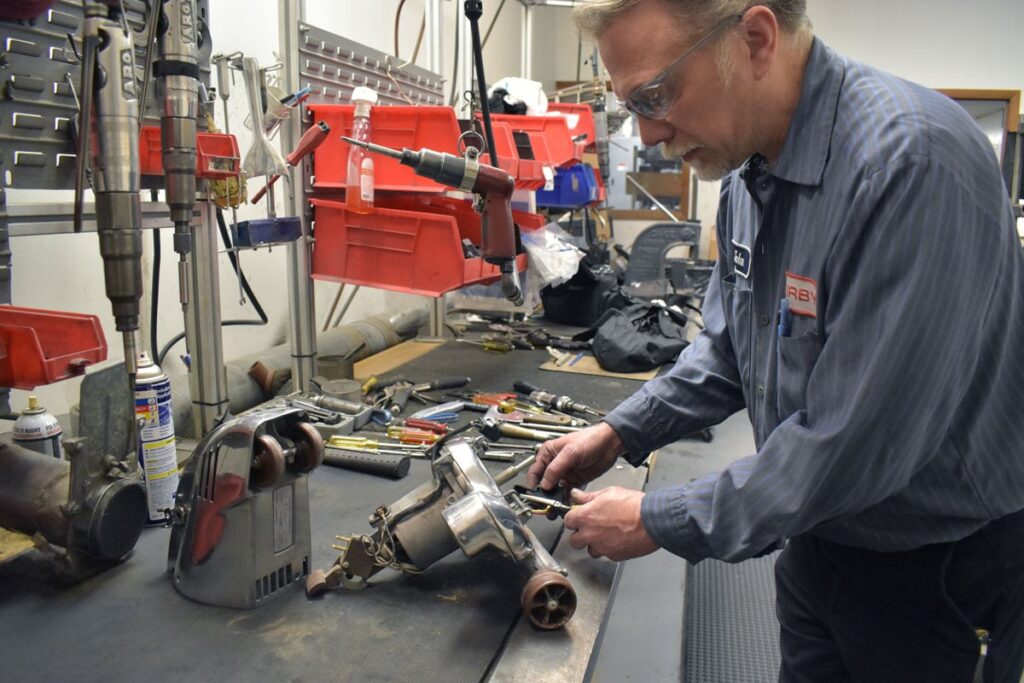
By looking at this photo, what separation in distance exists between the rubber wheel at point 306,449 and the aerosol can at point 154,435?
24cm

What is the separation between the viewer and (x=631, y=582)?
1993 millimetres

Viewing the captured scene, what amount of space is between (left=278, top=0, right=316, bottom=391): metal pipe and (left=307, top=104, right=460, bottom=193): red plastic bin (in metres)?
0.06

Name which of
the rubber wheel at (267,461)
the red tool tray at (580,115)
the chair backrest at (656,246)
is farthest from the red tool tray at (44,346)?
the chair backrest at (656,246)

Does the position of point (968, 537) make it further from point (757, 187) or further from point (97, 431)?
point (97, 431)

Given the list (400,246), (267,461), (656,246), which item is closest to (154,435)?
(267,461)

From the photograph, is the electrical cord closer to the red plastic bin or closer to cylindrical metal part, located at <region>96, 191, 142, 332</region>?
the red plastic bin

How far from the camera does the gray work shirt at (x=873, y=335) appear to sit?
68cm

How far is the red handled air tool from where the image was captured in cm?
115

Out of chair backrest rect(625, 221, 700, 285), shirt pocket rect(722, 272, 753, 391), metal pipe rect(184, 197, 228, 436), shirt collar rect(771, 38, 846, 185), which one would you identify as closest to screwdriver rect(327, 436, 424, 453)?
metal pipe rect(184, 197, 228, 436)

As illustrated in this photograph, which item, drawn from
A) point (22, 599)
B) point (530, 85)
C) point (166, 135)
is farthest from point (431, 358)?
point (22, 599)

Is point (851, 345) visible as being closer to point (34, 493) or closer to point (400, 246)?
point (34, 493)

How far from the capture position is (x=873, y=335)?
2.27 feet

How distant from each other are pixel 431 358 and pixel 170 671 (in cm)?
154

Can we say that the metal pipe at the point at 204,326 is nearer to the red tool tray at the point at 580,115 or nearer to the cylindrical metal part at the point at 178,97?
the cylindrical metal part at the point at 178,97
